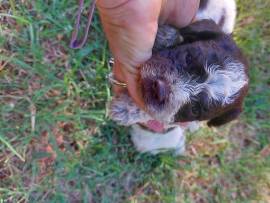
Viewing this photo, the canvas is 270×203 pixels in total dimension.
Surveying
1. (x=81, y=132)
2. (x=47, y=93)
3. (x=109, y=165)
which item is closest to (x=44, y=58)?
(x=47, y=93)

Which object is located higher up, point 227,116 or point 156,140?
point 227,116

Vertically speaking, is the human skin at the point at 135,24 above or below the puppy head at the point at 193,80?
above

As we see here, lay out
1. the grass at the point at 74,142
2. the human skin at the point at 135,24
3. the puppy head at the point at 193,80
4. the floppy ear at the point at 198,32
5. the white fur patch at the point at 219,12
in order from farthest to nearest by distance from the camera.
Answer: the grass at the point at 74,142 < the white fur patch at the point at 219,12 < the floppy ear at the point at 198,32 < the puppy head at the point at 193,80 < the human skin at the point at 135,24

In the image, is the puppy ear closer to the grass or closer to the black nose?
the black nose

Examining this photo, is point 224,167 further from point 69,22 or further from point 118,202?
point 69,22

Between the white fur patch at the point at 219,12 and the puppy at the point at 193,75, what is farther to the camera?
the white fur patch at the point at 219,12

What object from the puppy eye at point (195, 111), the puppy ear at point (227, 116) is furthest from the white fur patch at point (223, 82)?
the puppy ear at point (227, 116)

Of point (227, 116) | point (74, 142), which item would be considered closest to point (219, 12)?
point (227, 116)

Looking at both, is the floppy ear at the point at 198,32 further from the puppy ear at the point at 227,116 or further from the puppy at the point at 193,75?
the puppy ear at the point at 227,116

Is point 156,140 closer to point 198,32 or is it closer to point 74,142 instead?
point 74,142
